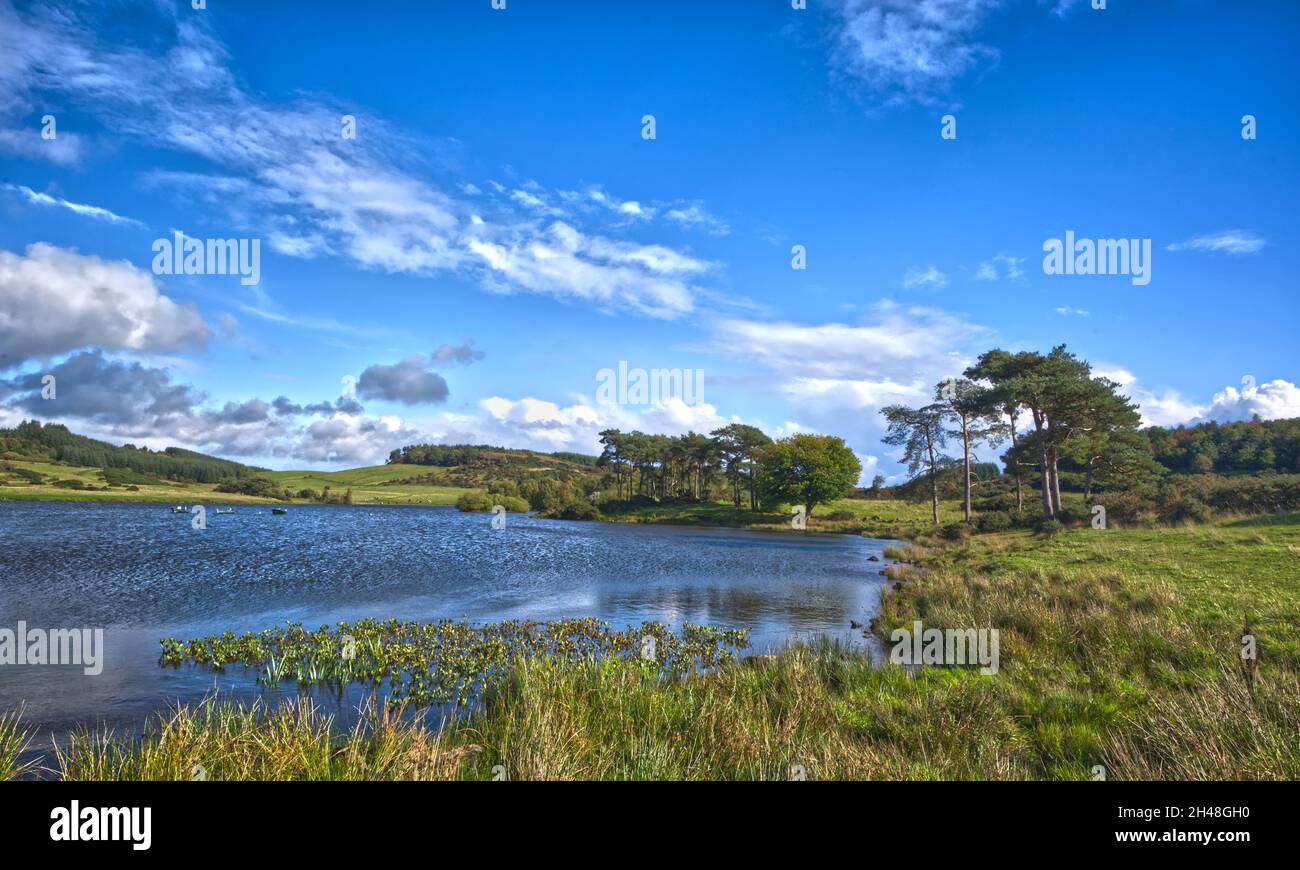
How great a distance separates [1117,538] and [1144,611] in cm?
1972

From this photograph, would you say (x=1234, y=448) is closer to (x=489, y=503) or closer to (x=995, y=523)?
(x=995, y=523)

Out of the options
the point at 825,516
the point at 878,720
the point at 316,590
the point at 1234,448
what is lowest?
the point at 825,516

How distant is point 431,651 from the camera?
1588 centimetres

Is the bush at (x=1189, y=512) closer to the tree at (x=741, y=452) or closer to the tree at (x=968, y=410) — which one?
the tree at (x=968, y=410)

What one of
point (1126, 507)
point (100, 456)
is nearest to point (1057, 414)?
point (1126, 507)

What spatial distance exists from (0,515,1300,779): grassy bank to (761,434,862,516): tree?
6940cm

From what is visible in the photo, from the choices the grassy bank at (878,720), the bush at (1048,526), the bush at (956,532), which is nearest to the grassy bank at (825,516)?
the bush at (956,532)

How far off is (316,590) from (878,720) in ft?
77.6

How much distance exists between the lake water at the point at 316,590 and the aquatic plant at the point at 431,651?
87cm

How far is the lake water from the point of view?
44.9 ft
